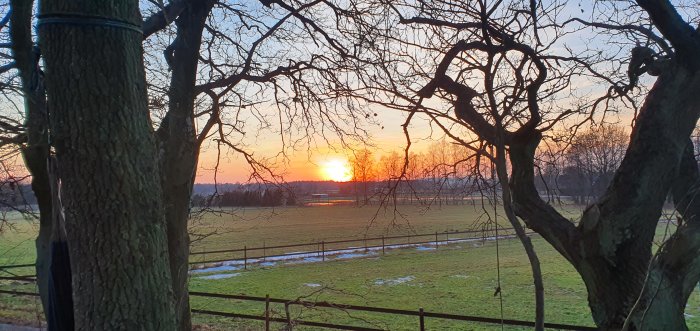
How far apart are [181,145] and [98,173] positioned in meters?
4.02

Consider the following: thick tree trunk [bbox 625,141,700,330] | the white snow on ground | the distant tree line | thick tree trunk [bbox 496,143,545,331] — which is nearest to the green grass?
the white snow on ground

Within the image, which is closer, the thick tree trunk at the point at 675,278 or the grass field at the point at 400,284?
the thick tree trunk at the point at 675,278

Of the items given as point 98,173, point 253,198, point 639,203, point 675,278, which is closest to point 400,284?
point 253,198

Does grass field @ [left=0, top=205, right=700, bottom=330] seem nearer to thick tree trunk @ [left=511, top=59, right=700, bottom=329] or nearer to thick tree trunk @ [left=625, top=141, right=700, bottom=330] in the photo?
thick tree trunk @ [left=511, top=59, right=700, bottom=329]

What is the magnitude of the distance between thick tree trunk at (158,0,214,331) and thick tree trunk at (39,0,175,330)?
12.3ft

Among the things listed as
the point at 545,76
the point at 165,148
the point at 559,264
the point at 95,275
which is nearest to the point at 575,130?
the point at 545,76

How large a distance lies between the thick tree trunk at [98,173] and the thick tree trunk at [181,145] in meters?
3.75

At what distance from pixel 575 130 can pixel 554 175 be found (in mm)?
539

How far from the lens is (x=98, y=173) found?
1.76 metres

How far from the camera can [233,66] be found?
7.58 metres

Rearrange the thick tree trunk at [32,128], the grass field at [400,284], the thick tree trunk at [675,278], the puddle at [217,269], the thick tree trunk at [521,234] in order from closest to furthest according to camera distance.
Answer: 1. the thick tree trunk at [521,234]
2. the thick tree trunk at [32,128]
3. the thick tree trunk at [675,278]
4. the grass field at [400,284]
5. the puddle at [217,269]

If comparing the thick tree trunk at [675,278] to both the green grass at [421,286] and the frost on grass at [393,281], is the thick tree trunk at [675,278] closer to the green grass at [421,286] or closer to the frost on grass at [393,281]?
the green grass at [421,286]

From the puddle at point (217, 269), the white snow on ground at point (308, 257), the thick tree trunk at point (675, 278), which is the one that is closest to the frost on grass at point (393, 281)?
the white snow on ground at point (308, 257)

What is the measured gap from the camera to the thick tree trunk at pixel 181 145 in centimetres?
557
